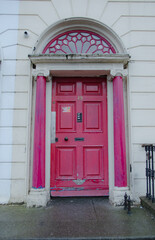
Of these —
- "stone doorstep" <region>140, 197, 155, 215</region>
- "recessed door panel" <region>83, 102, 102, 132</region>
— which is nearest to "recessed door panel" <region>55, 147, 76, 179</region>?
"recessed door panel" <region>83, 102, 102, 132</region>

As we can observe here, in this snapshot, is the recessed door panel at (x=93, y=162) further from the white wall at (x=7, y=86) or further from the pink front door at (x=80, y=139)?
the white wall at (x=7, y=86)

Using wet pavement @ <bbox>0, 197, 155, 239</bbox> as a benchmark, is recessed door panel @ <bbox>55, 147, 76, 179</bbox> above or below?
above

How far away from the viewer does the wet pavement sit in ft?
6.68

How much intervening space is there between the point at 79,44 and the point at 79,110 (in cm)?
140

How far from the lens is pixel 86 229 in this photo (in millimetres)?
2145

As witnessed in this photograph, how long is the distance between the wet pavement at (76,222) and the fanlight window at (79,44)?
9.72 feet

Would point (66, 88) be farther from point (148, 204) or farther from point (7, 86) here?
point (148, 204)

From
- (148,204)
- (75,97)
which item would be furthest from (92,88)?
(148,204)

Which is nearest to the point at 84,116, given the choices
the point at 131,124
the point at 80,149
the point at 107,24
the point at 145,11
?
the point at 80,149

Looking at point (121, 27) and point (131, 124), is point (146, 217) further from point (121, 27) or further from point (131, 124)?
point (121, 27)

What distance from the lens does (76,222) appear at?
232cm

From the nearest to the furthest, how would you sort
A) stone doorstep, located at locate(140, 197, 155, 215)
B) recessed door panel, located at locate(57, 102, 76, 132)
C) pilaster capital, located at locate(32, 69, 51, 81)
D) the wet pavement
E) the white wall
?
the wet pavement, stone doorstep, located at locate(140, 197, 155, 215), the white wall, pilaster capital, located at locate(32, 69, 51, 81), recessed door panel, located at locate(57, 102, 76, 132)

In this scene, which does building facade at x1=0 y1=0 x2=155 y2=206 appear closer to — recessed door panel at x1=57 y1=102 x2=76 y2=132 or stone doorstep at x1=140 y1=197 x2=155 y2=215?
recessed door panel at x1=57 y1=102 x2=76 y2=132

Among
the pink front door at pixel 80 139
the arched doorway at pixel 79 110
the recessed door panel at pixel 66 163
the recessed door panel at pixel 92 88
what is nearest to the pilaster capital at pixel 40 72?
the arched doorway at pixel 79 110
